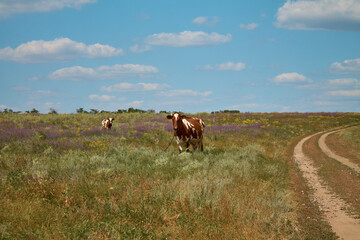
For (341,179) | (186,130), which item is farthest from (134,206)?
(341,179)

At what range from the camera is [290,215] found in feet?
27.1

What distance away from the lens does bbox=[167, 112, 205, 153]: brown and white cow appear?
15.4 metres

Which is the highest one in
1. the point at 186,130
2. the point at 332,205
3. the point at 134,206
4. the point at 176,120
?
the point at 176,120

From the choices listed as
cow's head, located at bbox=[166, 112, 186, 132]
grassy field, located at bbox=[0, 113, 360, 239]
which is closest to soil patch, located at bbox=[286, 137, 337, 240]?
grassy field, located at bbox=[0, 113, 360, 239]

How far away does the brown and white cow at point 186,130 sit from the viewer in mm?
15442

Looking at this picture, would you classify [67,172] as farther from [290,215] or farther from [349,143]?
[349,143]

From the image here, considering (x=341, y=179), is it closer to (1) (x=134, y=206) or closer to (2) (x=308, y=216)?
(2) (x=308, y=216)

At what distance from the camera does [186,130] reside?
1603 centimetres

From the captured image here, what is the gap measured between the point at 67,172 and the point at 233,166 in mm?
6246

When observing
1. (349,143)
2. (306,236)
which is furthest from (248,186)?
(349,143)

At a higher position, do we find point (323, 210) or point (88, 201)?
point (88, 201)

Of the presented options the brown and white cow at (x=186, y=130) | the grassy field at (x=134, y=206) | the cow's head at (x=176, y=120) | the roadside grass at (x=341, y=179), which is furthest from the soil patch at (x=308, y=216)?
the cow's head at (x=176, y=120)

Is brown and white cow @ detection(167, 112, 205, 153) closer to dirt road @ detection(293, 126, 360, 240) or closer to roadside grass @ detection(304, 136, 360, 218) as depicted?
dirt road @ detection(293, 126, 360, 240)

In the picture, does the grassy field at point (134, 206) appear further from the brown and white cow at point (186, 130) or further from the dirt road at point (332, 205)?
the brown and white cow at point (186, 130)
